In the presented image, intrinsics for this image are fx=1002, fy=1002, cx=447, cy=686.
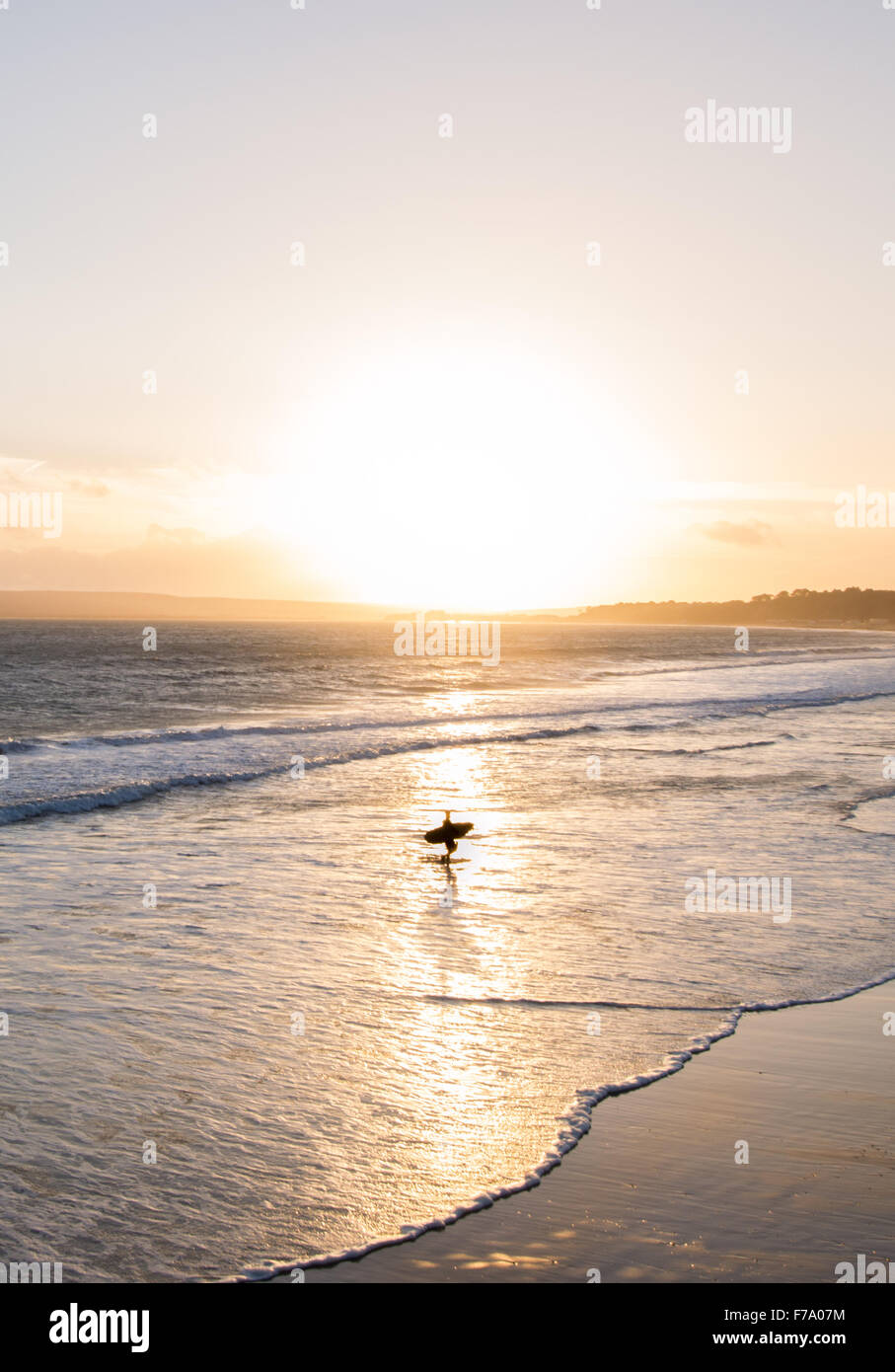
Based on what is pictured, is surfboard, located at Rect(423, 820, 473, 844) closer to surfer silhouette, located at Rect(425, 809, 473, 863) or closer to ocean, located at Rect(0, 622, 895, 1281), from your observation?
surfer silhouette, located at Rect(425, 809, 473, 863)

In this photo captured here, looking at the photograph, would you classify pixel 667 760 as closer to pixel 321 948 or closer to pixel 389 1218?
pixel 321 948

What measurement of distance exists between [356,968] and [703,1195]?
438cm

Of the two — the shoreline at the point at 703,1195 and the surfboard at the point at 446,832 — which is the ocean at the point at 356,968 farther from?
the surfboard at the point at 446,832

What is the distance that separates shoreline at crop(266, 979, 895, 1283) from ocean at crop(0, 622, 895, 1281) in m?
0.20

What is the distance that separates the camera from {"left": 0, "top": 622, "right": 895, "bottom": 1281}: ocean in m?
5.34

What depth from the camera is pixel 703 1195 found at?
5.19m

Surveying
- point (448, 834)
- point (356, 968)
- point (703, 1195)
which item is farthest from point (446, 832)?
point (703, 1195)

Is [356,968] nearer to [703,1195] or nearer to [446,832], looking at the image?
[703,1195]

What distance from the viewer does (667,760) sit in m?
25.3

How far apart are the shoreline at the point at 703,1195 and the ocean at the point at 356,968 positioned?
20 cm

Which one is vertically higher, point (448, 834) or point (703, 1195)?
point (448, 834)

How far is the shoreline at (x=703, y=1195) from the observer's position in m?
4.64

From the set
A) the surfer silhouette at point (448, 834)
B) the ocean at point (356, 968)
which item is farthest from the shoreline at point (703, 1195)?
the surfer silhouette at point (448, 834)
